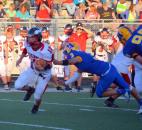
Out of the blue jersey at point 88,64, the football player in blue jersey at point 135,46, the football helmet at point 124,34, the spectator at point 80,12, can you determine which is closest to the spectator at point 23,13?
the spectator at point 80,12

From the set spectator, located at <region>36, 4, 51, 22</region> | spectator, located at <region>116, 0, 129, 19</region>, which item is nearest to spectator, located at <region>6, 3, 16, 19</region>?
spectator, located at <region>36, 4, 51, 22</region>

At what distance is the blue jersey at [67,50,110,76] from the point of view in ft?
40.0

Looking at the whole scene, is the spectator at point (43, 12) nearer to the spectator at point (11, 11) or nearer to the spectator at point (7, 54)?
the spectator at point (11, 11)

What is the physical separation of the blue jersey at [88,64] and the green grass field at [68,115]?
92cm

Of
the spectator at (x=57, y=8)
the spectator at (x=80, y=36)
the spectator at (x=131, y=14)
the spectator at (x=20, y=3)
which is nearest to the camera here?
the spectator at (x=80, y=36)

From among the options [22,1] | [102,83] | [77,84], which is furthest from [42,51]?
[22,1]

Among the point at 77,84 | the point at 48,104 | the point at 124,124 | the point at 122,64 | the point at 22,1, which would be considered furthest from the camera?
the point at 22,1

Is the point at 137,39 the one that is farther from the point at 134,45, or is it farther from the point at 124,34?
the point at 124,34

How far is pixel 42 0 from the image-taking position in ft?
73.6

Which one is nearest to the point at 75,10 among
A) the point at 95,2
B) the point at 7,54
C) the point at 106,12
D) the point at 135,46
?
the point at 95,2

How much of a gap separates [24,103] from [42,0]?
8.37 meters

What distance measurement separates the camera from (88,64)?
12.2 meters

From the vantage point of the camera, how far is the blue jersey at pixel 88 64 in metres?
12.2

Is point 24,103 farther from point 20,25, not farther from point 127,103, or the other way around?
point 20,25
